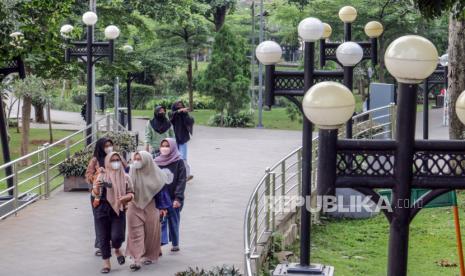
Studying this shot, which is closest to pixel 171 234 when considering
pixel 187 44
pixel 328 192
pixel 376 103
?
pixel 328 192

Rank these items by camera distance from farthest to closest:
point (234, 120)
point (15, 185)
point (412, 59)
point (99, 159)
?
1. point (234, 120)
2. point (15, 185)
3. point (99, 159)
4. point (412, 59)

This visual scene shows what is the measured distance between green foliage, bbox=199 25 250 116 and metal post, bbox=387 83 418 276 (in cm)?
2409

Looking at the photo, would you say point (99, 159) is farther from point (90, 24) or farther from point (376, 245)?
point (90, 24)

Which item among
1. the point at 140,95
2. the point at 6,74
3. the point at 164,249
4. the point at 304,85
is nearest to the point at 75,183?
the point at 6,74

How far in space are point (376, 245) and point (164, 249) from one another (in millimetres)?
3300

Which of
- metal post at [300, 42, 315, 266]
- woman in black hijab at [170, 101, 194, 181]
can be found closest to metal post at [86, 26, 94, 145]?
woman in black hijab at [170, 101, 194, 181]

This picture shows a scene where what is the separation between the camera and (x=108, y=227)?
31.6 feet

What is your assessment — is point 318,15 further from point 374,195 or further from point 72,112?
point 374,195

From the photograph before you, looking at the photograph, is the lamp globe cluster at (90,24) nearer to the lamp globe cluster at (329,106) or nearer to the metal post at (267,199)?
the metal post at (267,199)

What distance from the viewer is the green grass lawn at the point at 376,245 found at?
11.1 meters

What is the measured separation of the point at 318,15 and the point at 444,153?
27.5 m

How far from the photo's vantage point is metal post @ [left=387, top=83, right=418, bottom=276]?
4895mm

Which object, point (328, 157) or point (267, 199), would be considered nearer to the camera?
point (328, 157)

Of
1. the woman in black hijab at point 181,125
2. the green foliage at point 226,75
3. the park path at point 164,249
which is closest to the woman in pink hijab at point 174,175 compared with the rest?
the park path at point 164,249
